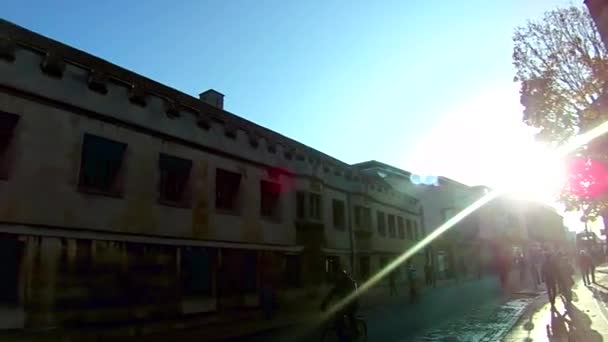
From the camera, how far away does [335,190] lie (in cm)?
2553

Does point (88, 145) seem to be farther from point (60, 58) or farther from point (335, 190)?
point (335, 190)

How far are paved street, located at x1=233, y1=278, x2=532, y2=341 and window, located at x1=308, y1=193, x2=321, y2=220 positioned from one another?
5475mm

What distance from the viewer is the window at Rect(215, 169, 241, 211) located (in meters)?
17.2

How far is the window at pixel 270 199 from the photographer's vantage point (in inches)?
776

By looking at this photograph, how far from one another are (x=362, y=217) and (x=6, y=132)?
20120 millimetres

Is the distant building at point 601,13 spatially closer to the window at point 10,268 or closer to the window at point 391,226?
the window at point 10,268

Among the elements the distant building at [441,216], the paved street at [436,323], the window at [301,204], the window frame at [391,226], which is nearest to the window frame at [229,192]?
the window at [301,204]

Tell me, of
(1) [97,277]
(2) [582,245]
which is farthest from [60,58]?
(2) [582,245]

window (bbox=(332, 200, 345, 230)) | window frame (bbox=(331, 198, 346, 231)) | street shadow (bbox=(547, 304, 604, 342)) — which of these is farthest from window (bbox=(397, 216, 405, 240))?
street shadow (bbox=(547, 304, 604, 342))

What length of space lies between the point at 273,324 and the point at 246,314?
1.50m

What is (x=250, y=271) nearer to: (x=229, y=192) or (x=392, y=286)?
(x=229, y=192)

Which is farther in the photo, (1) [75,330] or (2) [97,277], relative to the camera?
(2) [97,277]

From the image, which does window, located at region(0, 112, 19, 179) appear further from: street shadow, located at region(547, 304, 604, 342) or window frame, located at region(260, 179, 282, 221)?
street shadow, located at region(547, 304, 604, 342)

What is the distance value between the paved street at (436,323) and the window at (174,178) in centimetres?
519
